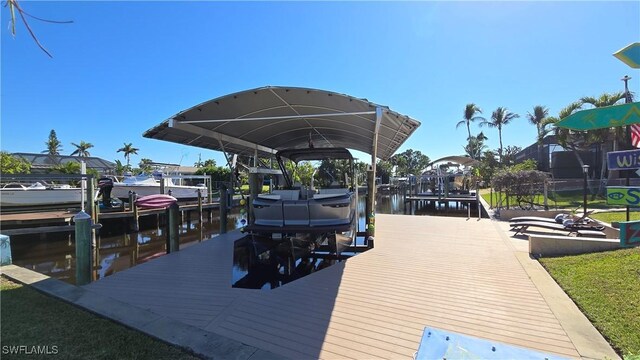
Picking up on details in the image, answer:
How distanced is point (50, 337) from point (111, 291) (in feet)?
5.74

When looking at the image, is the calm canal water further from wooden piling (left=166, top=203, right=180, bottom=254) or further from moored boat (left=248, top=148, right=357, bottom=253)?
wooden piling (left=166, top=203, right=180, bottom=254)

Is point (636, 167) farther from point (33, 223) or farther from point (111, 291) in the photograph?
point (33, 223)

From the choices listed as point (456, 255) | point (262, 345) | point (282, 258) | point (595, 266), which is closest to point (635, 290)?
point (595, 266)

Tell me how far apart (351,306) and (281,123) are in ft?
18.4

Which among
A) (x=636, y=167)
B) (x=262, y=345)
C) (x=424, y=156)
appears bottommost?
(x=262, y=345)

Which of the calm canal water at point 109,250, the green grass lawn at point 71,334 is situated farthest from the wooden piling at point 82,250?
the calm canal water at point 109,250

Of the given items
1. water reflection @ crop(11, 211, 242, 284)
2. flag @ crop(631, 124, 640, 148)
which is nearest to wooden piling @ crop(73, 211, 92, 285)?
water reflection @ crop(11, 211, 242, 284)

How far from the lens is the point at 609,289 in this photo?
4.30 meters

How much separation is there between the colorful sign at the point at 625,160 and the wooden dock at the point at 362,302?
5.99ft

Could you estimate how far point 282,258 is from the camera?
6.88 m

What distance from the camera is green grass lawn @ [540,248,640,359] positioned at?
10.8 ft

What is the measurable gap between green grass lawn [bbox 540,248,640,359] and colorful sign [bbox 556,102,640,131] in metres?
1.94

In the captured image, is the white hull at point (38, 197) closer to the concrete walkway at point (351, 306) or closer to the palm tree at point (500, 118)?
the concrete walkway at point (351, 306)

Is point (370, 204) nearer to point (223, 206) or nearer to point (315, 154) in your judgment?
point (315, 154)
